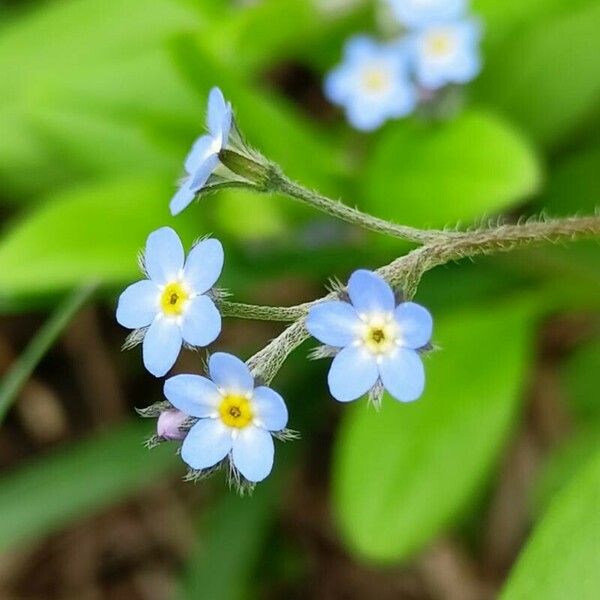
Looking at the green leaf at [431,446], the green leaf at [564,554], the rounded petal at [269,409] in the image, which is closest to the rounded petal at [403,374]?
the rounded petal at [269,409]

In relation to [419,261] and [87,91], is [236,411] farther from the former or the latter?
[87,91]

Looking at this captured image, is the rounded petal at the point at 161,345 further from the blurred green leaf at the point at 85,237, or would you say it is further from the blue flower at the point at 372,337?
the blurred green leaf at the point at 85,237

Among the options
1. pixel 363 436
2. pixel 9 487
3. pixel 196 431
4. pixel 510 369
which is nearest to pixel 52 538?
pixel 9 487

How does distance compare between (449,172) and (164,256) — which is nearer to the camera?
(164,256)

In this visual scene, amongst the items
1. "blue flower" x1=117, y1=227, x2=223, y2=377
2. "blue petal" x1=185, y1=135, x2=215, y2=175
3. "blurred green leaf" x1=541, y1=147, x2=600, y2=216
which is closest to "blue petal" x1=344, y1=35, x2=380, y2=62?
"blurred green leaf" x1=541, y1=147, x2=600, y2=216

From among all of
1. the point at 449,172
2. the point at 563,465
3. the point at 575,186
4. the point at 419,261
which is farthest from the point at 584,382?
the point at 419,261

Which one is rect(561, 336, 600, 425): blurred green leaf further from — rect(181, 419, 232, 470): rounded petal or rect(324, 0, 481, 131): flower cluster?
rect(181, 419, 232, 470): rounded petal
